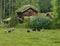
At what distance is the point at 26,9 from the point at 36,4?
52.1 feet

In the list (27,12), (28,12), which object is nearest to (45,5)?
(28,12)

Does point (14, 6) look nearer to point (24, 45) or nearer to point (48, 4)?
point (48, 4)

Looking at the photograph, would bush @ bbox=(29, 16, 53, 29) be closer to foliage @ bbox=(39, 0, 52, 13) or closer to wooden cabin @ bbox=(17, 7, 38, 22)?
wooden cabin @ bbox=(17, 7, 38, 22)

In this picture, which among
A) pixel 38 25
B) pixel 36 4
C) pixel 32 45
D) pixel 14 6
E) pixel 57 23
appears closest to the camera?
pixel 32 45

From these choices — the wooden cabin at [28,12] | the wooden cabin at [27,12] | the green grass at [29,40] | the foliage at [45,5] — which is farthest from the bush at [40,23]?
the foliage at [45,5]

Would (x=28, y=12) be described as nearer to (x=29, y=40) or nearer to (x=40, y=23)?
(x=40, y=23)

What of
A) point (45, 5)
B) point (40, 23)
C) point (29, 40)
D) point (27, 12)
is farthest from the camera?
point (45, 5)

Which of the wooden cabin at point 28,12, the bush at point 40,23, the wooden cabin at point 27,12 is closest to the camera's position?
the bush at point 40,23

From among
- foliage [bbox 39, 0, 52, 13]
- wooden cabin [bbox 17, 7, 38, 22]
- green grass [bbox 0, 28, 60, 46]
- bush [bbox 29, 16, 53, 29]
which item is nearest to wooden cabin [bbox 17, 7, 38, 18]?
wooden cabin [bbox 17, 7, 38, 22]

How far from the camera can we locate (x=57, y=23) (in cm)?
4378

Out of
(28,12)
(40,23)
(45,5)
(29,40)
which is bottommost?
(40,23)

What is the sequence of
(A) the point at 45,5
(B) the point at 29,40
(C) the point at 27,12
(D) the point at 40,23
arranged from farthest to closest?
(A) the point at 45,5
(C) the point at 27,12
(D) the point at 40,23
(B) the point at 29,40

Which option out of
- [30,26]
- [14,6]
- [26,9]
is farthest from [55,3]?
[14,6]

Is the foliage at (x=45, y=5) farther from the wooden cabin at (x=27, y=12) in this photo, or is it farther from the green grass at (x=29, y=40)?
the green grass at (x=29, y=40)
